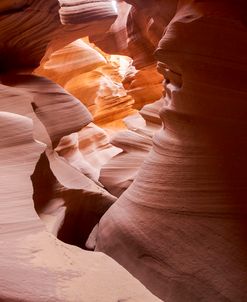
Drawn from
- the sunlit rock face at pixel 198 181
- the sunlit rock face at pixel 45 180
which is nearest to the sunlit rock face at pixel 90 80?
the sunlit rock face at pixel 45 180

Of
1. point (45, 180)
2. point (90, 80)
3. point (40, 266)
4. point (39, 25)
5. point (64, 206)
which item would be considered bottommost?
point (90, 80)

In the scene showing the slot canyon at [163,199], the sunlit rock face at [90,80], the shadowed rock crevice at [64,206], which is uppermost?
the slot canyon at [163,199]

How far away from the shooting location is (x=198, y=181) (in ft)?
7.60

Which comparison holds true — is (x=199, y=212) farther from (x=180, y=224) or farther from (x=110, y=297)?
(x=110, y=297)

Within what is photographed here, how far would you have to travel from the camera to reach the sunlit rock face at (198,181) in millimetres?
2145

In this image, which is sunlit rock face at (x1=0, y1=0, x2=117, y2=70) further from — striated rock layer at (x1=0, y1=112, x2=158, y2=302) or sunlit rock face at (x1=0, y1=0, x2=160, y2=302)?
striated rock layer at (x1=0, y1=112, x2=158, y2=302)

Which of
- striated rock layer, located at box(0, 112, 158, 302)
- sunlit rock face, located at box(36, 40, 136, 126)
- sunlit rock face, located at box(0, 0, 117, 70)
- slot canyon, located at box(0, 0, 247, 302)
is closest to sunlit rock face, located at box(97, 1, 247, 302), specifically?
slot canyon, located at box(0, 0, 247, 302)

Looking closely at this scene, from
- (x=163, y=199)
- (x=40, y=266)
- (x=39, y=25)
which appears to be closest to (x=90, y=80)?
(x=39, y=25)

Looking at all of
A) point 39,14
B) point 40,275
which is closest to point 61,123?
point 39,14

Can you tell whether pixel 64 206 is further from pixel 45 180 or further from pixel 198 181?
pixel 198 181

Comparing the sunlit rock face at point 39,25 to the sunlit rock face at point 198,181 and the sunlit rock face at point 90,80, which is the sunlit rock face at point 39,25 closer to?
the sunlit rock face at point 198,181

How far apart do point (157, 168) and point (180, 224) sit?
1.49 ft

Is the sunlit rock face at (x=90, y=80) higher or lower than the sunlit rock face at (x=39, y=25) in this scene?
lower

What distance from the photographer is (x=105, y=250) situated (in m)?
2.61
